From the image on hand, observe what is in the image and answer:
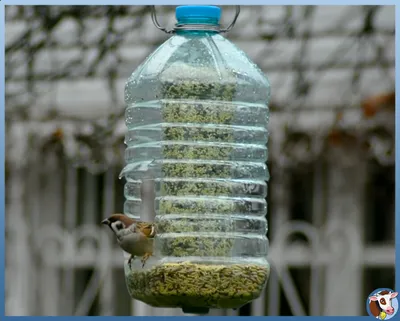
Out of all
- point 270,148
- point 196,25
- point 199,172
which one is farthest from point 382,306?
point 270,148

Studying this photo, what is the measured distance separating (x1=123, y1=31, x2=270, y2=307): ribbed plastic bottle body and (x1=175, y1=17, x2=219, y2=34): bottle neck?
0.06 m

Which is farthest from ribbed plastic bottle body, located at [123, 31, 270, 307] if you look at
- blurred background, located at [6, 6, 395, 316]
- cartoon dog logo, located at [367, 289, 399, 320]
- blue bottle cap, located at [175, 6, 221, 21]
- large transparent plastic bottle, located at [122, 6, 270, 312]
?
blurred background, located at [6, 6, 395, 316]

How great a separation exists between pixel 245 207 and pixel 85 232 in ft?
13.3

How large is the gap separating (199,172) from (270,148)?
131 inches

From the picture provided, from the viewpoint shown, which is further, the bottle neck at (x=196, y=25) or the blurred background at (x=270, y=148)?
the blurred background at (x=270, y=148)

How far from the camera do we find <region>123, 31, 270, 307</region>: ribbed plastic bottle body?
5.05 m

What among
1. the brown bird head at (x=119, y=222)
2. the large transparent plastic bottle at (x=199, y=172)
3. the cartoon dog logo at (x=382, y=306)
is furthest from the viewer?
the cartoon dog logo at (x=382, y=306)

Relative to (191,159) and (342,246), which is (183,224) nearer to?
(191,159)

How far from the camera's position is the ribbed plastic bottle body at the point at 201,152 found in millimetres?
5051

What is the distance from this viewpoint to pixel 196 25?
508 cm

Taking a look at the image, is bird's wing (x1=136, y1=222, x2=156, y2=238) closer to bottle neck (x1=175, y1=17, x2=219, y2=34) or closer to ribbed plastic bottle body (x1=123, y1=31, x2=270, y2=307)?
ribbed plastic bottle body (x1=123, y1=31, x2=270, y2=307)

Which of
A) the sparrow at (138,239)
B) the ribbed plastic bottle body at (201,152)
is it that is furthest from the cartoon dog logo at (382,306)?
the sparrow at (138,239)

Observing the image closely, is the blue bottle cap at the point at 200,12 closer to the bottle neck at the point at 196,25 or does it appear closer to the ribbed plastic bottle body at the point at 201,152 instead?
the bottle neck at the point at 196,25

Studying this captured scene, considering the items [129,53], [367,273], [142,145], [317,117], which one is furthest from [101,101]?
[142,145]
